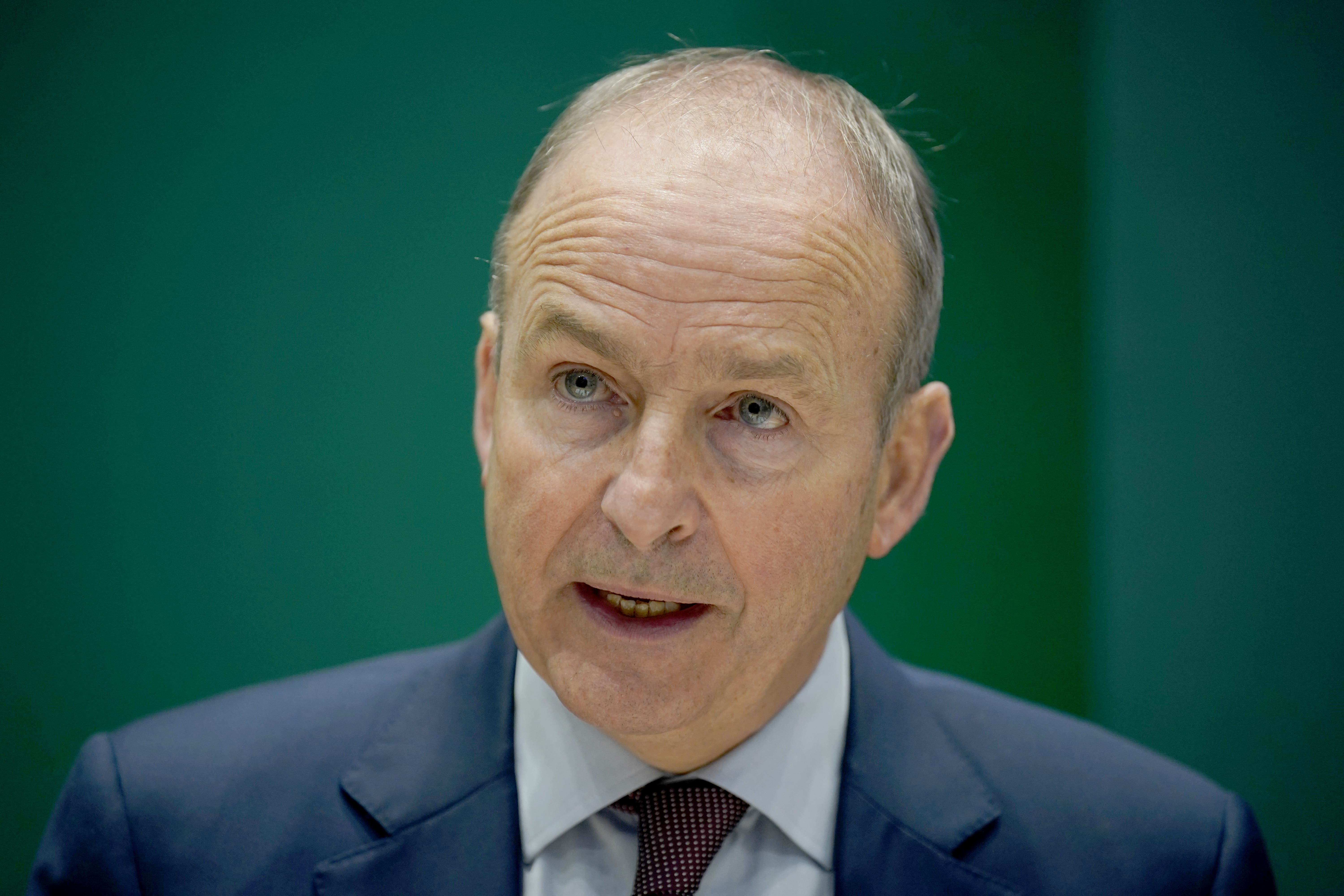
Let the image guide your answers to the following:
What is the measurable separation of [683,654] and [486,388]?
570 millimetres

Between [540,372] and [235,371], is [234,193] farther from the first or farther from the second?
[540,372]

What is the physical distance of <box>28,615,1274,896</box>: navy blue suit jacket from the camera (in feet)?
5.65

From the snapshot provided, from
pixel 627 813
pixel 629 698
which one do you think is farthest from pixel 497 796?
pixel 629 698

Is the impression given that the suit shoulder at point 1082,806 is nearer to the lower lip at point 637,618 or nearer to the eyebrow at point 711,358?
the lower lip at point 637,618

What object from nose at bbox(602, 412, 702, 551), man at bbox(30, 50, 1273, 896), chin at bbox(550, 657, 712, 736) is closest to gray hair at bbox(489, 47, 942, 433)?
man at bbox(30, 50, 1273, 896)

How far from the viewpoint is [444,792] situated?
1.75 meters

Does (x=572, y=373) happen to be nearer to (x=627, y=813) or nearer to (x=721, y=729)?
(x=721, y=729)

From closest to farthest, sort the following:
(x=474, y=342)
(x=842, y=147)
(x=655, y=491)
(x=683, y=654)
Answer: (x=655, y=491) → (x=683, y=654) → (x=842, y=147) → (x=474, y=342)

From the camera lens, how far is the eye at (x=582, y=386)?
5.21ft

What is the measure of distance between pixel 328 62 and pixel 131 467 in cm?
91

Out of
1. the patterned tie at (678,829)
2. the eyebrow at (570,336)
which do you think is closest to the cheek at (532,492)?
the eyebrow at (570,336)

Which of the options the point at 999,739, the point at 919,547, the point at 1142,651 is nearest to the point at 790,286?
the point at 999,739

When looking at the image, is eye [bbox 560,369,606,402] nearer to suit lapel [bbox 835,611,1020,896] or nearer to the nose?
the nose

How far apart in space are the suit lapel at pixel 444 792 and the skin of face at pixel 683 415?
0.25 meters
